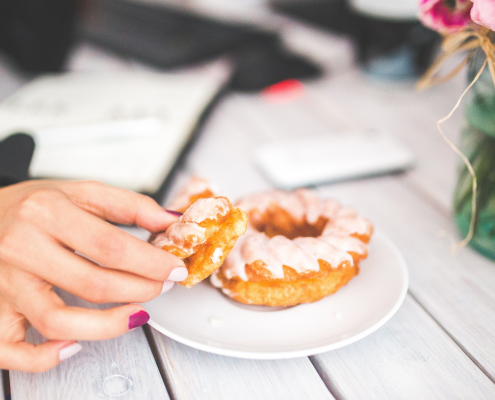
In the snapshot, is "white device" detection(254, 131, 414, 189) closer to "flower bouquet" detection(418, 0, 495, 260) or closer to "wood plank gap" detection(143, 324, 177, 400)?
"flower bouquet" detection(418, 0, 495, 260)

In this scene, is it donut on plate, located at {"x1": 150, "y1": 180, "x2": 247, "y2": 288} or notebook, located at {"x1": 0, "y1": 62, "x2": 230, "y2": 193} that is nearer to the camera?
donut on plate, located at {"x1": 150, "y1": 180, "x2": 247, "y2": 288}

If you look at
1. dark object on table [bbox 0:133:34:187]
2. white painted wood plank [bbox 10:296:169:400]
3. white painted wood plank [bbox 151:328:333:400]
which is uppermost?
dark object on table [bbox 0:133:34:187]

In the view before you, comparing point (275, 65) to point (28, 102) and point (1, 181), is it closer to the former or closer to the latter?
point (28, 102)

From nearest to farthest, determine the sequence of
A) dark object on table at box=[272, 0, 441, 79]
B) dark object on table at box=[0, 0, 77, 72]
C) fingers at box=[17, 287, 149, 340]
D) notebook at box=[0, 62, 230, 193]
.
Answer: fingers at box=[17, 287, 149, 340], notebook at box=[0, 62, 230, 193], dark object on table at box=[272, 0, 441, 79], dark object on table at box=[0, 0, 77, 72]

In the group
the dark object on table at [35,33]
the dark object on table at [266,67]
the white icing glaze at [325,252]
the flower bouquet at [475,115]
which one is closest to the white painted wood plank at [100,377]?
the white icing glaze at [325,252]

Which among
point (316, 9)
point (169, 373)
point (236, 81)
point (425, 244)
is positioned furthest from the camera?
point (316, 9)

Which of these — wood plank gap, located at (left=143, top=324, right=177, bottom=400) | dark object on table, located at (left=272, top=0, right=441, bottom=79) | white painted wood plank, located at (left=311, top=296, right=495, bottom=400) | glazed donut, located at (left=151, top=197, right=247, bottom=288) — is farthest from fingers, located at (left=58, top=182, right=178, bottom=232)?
dark object on table, located at (left=272, top=0, right=441, bottom=79)

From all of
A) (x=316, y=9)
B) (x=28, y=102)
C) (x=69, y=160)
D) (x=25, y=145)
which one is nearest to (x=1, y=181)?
(x=25, y=145)

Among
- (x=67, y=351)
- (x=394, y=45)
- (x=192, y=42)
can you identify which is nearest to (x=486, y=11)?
(x=67, y=351)
